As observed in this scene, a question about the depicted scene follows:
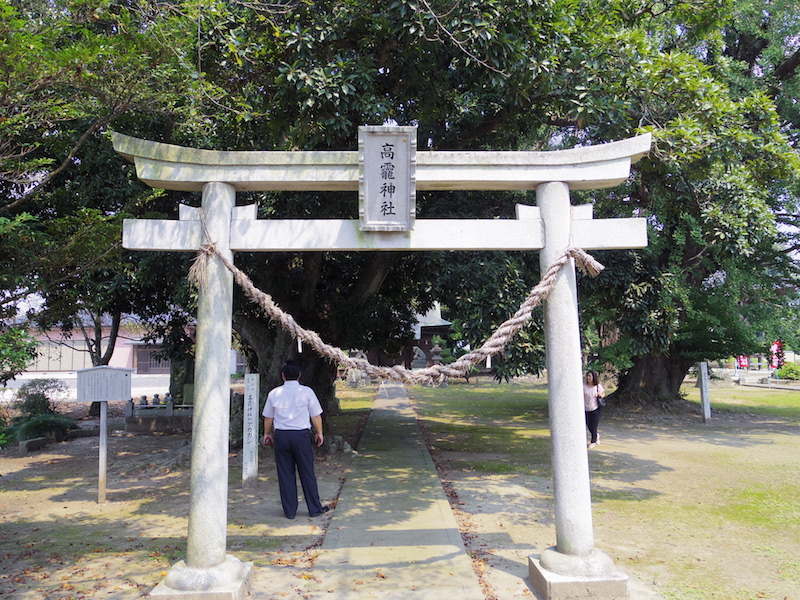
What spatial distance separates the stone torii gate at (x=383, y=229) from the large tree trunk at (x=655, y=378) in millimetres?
13202

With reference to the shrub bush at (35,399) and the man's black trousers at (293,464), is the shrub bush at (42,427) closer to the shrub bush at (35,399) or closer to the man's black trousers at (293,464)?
the shrub bush at (35,399)

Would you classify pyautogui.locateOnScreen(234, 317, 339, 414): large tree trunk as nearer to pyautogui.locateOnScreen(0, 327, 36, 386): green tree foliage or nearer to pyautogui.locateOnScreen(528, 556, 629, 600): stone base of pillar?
pyautogui.locateOnScreen(0, 327, 36, 386): green tree foliage

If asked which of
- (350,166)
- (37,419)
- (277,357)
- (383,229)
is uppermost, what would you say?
(350,166)

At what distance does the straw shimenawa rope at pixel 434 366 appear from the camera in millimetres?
4359

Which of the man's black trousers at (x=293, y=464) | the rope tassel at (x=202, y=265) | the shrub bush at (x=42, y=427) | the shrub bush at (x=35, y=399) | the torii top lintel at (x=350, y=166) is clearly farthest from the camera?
the shrub bush at (x=35, y=399)

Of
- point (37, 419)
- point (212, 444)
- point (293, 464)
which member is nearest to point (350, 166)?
point (212, 444)

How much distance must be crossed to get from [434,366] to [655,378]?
14337mm

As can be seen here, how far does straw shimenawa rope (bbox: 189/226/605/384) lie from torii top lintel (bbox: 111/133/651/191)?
2.23 feet

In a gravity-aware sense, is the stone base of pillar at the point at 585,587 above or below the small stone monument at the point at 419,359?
below

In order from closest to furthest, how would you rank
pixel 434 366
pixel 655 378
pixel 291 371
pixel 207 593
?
pixel 207 593 < pixel 434 366 < pixel 291 371 < pixel 655 378

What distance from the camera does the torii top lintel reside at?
15.1 feet

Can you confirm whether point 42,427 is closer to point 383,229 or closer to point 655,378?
point 383,229

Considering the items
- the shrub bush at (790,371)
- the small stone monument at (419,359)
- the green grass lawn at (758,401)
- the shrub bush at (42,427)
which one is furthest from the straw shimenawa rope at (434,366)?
the shrub bush at (790,371)

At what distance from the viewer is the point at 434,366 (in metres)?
4.38
